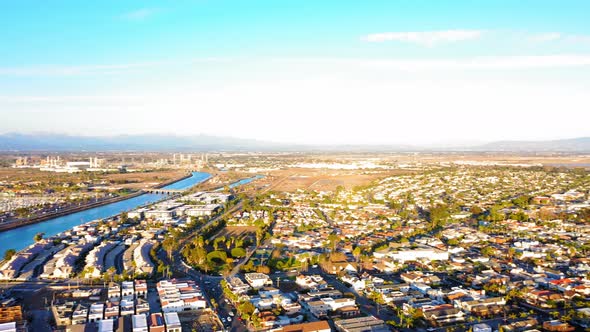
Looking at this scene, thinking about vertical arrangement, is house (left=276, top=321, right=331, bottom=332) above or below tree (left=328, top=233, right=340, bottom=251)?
below

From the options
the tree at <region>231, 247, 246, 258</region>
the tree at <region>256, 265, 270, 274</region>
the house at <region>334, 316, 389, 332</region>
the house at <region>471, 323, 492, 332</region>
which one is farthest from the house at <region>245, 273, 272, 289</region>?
the house at <region>471, 323, 492, 332</region>

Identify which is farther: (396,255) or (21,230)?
(21,230)

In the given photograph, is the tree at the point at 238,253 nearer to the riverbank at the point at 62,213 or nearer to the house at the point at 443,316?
the house at the point at 443,316

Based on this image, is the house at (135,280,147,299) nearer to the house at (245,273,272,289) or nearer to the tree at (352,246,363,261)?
the house at (245,273,272,289)

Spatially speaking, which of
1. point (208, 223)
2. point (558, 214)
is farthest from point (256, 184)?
point (558, 214)

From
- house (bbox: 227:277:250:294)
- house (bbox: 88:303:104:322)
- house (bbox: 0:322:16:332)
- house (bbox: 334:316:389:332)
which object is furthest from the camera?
house (bbox: 227:277:250:294)

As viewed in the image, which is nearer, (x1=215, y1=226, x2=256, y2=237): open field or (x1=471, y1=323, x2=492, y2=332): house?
(x1=471, y1=323, x2=492, y2=332): house

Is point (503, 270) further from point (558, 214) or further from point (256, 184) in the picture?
point (256, 184)

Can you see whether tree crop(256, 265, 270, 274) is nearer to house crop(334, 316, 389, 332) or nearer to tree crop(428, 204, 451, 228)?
house crop(334, 316, 389, 332)

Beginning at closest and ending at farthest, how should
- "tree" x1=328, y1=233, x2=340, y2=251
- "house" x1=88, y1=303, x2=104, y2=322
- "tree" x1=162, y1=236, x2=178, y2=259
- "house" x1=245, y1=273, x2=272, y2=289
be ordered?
"house" x1=88, y1=303, x2=104, y2=322, "house" x1=245, y1=273, x2=272, y2=289, "tree" x1=162, y1=236, x2=178, y2=259, "tree" x1=328, y1=233, x2=340, y2=251

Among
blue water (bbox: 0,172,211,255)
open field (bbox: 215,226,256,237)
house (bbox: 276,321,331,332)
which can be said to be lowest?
blue water (bbox: 0,172,211,255)

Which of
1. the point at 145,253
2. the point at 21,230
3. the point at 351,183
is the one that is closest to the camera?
the point at 145,253
